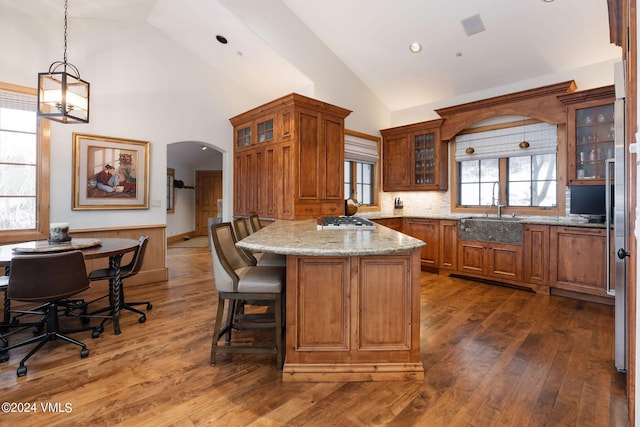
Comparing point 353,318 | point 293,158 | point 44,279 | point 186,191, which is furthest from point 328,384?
point 186,191

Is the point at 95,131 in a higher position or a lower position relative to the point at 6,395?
higher

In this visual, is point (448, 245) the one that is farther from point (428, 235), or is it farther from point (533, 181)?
point (533, 181)

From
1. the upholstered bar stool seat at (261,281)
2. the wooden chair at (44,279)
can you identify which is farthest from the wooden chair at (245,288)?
the wooden chair at (44,279)

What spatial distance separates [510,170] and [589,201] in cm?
124

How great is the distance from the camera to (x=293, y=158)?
414 centimetres

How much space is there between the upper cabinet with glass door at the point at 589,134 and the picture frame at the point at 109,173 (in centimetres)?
564

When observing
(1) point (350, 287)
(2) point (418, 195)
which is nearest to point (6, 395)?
(1) point (350, 287)

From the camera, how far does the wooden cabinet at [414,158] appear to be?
17.4 ft

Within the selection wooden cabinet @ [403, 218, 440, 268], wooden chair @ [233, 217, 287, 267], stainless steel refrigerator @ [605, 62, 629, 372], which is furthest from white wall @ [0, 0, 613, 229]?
stainless steel refrigerator @ [605, 62, 629, 372]

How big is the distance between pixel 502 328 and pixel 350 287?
1833mm

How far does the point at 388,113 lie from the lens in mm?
6336

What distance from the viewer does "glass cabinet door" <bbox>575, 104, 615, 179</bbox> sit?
11.9 feet

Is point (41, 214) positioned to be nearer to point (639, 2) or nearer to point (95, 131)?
point (95, 131)

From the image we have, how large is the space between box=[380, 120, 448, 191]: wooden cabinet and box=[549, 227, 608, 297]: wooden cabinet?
194cm
